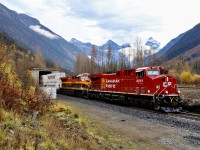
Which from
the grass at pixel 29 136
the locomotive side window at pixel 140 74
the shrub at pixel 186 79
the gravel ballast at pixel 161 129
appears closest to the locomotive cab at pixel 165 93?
the locomotive side window at pixel 140 74

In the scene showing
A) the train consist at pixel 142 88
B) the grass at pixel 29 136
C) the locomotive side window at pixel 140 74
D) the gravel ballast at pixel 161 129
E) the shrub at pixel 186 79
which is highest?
the shrub at pixel 186 79

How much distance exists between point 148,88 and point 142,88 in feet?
3.13

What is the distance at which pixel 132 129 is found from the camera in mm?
15383

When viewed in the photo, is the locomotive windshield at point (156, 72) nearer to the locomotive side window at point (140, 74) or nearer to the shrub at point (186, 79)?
the locomotive side window at point (140, 74)

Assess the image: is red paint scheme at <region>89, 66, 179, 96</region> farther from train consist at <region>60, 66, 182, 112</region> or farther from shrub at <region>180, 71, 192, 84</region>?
shrub at <region>180, 71, 192, 84</region>

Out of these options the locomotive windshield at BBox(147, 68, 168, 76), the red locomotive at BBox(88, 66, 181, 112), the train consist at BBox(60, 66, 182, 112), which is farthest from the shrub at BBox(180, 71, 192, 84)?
the locomotive windshield at BBox(147, 68, 168, 76)

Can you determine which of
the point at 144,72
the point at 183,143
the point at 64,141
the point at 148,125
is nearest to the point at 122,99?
the point at 144,72

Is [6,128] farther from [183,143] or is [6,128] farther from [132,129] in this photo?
[132,129]

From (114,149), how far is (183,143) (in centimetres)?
341

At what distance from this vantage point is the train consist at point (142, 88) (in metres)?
24.0

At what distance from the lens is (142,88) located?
2594cm

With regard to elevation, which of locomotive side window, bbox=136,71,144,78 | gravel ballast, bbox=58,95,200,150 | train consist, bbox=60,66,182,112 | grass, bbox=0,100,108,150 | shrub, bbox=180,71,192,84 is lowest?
gravel ballast, bbox=58,95,200,150

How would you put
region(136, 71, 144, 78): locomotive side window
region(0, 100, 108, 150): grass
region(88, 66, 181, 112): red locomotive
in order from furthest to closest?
region(136, 71, 144, 78): locomotive side window, region(88, 66, 181, 112): red locomotive, region(0, 100, 108, 150): grass

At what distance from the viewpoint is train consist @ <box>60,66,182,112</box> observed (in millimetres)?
23984
